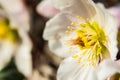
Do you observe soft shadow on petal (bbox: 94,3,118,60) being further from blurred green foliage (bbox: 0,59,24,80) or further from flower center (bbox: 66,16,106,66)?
blurred green foliage (bbox: 0,59,24,80)

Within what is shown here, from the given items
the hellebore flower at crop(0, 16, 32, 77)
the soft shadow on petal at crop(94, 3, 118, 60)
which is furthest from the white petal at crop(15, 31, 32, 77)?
the soft shadow on petal at crop(94, 3, 118, 60)

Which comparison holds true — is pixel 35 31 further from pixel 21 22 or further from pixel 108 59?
pixel 108 59

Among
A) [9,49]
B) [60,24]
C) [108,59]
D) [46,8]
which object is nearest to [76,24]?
[60,24]

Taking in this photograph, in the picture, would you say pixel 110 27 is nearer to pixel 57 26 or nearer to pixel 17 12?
pixel 57 26

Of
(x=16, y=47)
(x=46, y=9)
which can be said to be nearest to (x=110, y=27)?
(x=46, y=9)

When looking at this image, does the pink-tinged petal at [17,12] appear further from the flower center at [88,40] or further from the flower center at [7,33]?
the flower center at [88,40]

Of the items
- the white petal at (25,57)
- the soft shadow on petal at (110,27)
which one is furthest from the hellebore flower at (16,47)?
the soft shadow on petal at (110,27)
